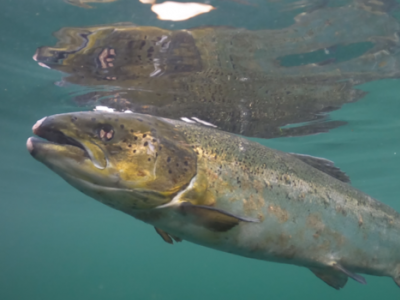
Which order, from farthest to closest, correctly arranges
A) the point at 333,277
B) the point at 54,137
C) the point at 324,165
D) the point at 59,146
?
the point at 324,165, the point at 333,277, the point at 54,137, the point at 59,146

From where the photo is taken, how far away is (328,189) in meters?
4.93

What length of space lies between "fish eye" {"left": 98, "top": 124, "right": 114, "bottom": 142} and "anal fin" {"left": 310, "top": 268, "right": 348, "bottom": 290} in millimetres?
3775

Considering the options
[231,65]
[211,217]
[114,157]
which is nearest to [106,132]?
[114,157]

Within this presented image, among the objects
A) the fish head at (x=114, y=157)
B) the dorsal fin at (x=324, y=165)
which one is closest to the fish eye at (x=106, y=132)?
the fish head at (x=114, y=157)

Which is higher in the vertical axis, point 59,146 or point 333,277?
point 59,146

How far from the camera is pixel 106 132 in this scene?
339 centimetres

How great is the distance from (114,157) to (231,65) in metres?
6.38

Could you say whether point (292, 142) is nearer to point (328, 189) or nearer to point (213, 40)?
point (213, 40)

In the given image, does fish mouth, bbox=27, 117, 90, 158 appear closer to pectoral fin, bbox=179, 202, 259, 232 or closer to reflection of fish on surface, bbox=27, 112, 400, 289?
reflection of fish on surface, bbox=27, 112, 400, 289

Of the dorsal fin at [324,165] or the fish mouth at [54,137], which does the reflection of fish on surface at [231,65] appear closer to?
the dorsal fin at [324,165]

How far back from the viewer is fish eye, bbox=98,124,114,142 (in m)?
3.34

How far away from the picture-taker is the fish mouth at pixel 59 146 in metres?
3.05

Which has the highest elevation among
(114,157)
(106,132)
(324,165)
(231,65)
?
(106,132)

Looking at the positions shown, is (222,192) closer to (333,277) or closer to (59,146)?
(59,146)
